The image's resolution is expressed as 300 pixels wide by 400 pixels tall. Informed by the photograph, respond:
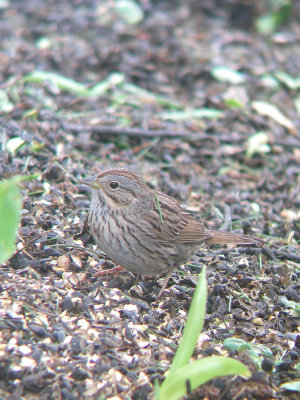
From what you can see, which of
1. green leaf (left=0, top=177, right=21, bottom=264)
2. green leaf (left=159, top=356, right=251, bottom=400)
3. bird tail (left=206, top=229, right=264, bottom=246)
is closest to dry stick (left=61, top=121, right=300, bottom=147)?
bird tail (left=206, top=229, right=264, bottom=246)

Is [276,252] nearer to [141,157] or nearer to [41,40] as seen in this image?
[141,157]

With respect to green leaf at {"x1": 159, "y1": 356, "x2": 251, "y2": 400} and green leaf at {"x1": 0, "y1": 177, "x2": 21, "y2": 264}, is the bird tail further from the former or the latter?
green leaf at {"x1": 0, "y1": 177, "x2": 21, "y2": 264}

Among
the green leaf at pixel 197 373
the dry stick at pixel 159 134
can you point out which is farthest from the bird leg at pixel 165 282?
the dry stick at pixel 159 134

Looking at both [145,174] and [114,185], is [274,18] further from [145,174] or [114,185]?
[114,185]

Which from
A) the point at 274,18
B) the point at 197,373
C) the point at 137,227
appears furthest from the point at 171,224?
the point at 274,18

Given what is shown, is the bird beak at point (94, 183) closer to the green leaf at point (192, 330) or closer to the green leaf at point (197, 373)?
the green leaf at point (192, 330)

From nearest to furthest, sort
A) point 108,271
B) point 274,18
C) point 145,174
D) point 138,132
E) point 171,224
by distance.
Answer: point 108,271
point 171,224
point 145,174
point 138,132
point 274,18
